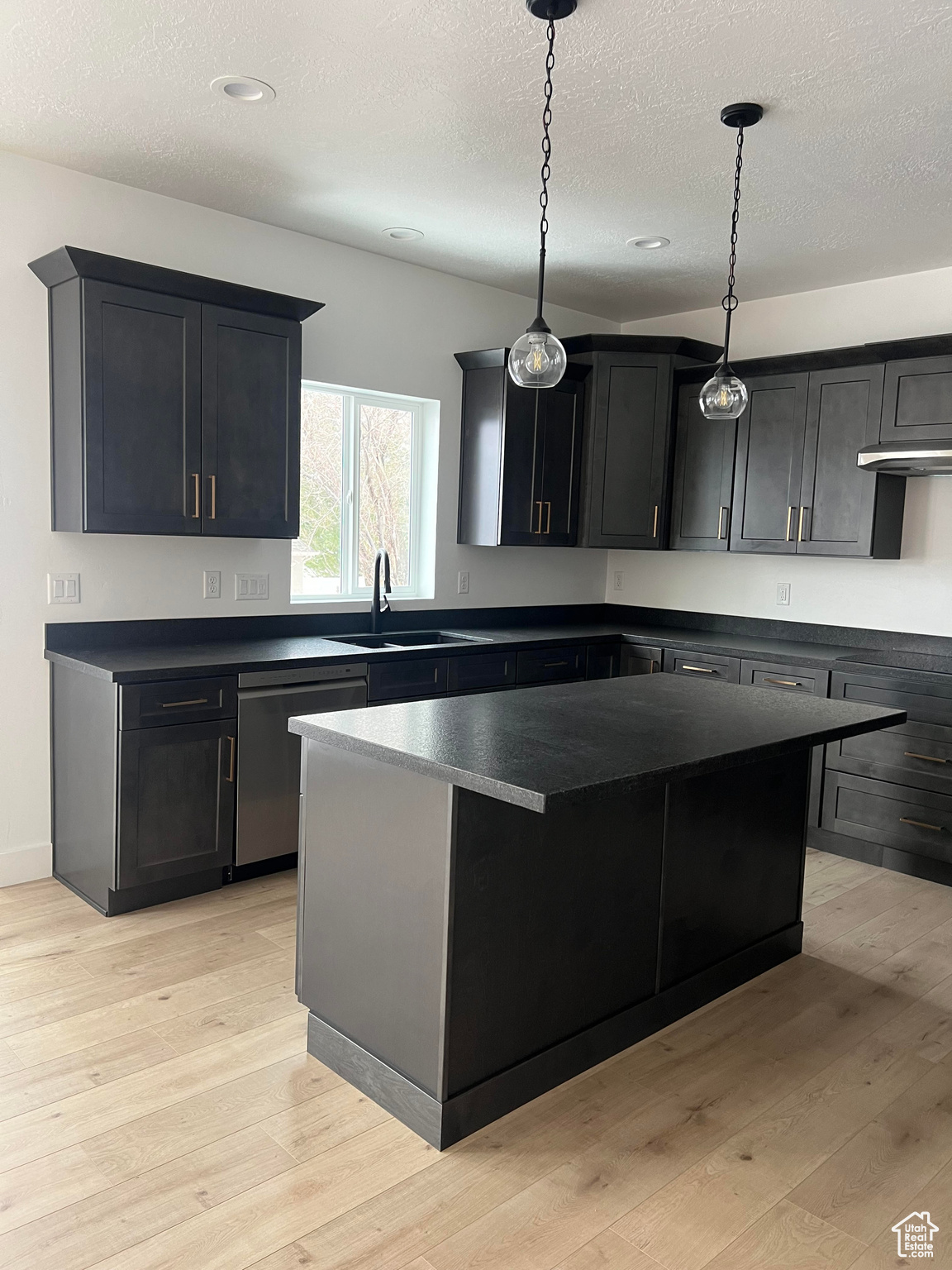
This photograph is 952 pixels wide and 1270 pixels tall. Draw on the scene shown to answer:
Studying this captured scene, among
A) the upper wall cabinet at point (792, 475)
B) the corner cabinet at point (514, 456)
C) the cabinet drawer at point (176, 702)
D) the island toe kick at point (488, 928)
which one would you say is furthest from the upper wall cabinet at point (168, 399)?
the upper wall cabinet at point (792, 475)

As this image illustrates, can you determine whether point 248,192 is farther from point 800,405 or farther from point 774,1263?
point 774,1263

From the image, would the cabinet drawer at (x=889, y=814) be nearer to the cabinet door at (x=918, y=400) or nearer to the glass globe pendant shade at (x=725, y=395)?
the cabinet door at (x=918, y=400)

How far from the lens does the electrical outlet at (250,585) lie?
4.07 metres

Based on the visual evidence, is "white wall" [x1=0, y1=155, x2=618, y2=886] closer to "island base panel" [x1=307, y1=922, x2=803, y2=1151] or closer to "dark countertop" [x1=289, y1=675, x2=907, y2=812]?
"dark countertop" [x1=289, y1=675, x2=907, y2=812]

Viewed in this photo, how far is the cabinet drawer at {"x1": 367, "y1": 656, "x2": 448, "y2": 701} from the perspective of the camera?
3902 mm

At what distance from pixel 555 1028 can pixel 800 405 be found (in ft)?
10.9

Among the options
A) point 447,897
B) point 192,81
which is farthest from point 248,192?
point 447,897

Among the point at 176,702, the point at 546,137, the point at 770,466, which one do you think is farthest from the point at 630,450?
the point at 176,702

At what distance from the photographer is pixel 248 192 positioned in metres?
3.60

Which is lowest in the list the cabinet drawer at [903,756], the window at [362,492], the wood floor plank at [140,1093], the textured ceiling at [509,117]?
the wood floor plank at [140,1093]

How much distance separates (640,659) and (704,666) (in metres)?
0.43

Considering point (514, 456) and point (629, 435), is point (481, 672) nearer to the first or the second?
point (514, 456)

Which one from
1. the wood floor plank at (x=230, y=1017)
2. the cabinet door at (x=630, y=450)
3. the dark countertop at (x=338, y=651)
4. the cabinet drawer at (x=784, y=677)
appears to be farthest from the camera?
the cabinet door at (x=630, y=450)

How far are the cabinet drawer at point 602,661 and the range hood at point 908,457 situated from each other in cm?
157
